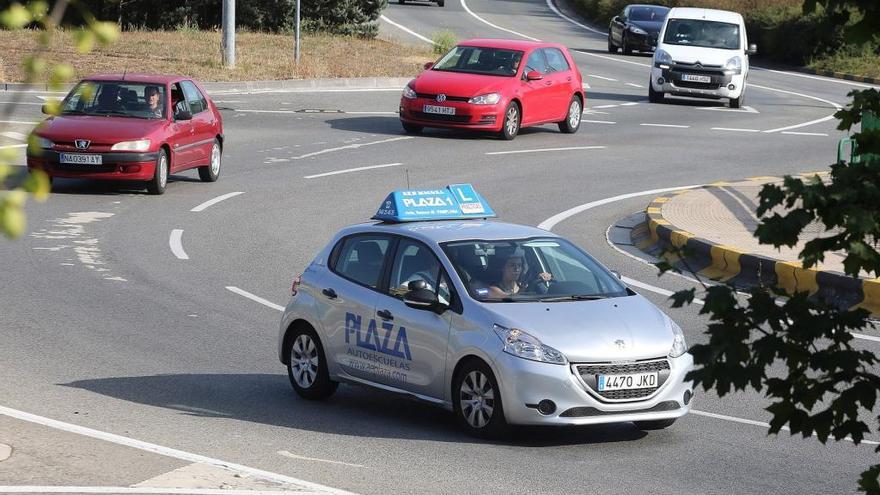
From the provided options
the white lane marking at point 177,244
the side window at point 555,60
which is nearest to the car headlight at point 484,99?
the side window at point 555,60

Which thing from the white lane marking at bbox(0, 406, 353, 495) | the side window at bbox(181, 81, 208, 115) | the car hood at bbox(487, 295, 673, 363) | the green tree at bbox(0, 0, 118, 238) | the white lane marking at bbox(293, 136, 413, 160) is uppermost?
the green tree at bbox(0, 0, 118, 238)

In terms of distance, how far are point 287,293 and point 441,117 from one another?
12398mm

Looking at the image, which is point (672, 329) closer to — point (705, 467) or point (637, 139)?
point (705, 467)

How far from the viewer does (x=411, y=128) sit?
89.8 feet

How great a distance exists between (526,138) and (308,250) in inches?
458

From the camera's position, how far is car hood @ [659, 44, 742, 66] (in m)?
33.5

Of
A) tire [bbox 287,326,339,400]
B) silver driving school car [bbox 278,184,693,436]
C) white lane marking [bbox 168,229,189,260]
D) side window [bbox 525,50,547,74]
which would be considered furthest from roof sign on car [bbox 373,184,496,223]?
side window [bbox 525,50,547,74]

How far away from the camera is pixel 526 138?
27.8m

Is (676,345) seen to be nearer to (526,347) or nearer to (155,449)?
(526,347)

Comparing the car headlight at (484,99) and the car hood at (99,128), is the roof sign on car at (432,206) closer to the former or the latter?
the car hood at (99,128)

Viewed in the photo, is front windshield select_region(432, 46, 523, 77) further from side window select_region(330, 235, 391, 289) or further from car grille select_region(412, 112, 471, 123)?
side window select_region(330, 235, 391, 289)

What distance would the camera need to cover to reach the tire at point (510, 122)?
26.8 meters

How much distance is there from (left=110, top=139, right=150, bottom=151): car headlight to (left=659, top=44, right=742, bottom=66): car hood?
16.5 meters

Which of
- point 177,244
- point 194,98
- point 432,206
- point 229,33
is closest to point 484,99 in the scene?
point 194,98
